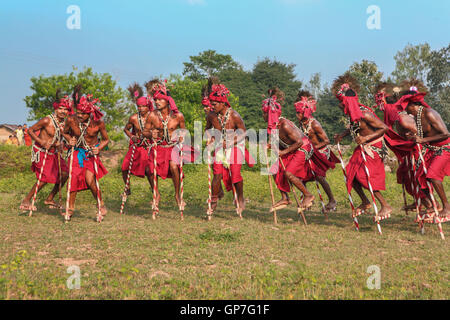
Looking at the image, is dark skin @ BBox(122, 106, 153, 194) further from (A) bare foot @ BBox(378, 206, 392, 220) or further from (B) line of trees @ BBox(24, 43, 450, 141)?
(B) line of trees @ BBox(24, 43, 450, 141)

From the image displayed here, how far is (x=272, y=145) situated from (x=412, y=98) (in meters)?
3.01

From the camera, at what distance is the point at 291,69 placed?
52.7m

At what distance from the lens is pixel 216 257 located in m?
6.01

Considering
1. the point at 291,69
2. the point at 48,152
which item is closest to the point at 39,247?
the point at 48,152

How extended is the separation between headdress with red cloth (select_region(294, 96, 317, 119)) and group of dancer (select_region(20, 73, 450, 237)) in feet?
0.09

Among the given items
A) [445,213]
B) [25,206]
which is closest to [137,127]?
[25,206]

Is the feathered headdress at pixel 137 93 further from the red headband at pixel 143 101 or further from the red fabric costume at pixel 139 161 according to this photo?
the red fabric costume at pixel 139 161

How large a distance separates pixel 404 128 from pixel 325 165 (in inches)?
98.9

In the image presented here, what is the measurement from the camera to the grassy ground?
4488mm

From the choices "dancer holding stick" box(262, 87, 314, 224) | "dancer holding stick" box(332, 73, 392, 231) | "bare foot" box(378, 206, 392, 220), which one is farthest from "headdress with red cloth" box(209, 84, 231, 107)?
"bare foot" box(378, 206, 392, 220)

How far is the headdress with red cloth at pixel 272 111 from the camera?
9523mm

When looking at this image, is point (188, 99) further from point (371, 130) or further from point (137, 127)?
point (371, 130)

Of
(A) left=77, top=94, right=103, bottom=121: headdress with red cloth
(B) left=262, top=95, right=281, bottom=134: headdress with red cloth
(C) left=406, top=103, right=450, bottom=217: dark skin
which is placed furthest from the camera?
(B) left=262, top=95, right=281, bottom=134: headdress with red cloth
